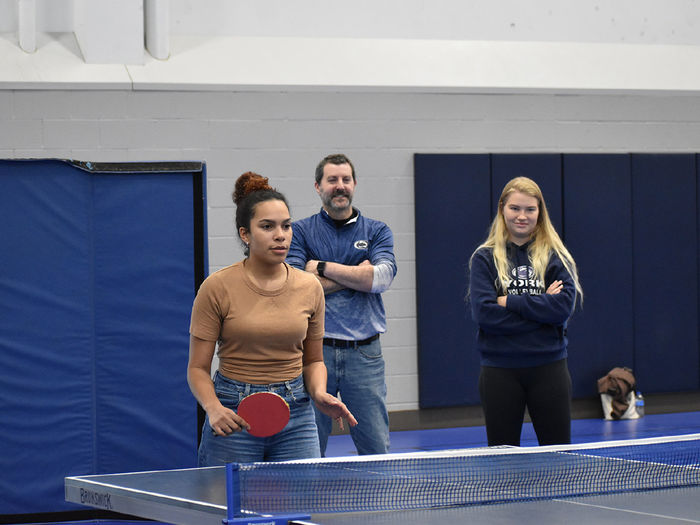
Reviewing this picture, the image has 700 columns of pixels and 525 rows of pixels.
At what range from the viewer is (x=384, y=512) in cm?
252

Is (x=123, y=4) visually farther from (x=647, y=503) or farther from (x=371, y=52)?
(x=647, y=503)

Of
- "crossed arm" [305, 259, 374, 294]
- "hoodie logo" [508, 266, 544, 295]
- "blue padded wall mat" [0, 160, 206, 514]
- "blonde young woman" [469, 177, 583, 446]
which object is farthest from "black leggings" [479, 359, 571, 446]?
"blue padded wall mat" [0, 160, 206, 514]

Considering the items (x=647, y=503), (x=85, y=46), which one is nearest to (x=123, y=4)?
(x=85, y=46)

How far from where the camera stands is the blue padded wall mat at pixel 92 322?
483cm

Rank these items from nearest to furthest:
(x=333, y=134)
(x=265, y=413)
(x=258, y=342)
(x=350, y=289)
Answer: (x=265, y=413)
(x=258, y=342)
(x=350, y=289)
(x=333, y=134)

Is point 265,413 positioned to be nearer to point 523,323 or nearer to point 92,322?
point 523,323

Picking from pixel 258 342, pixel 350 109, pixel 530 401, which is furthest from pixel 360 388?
pixel 350 109

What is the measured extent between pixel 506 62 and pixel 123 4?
10.4ft

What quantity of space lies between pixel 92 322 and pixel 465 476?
2.62m

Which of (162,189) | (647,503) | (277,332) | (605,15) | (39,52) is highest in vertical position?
(605,15)

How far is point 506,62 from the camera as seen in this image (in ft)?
26.8

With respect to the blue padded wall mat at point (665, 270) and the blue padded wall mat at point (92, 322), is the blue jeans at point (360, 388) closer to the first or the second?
the blue padded wall mat at point (92, 322)

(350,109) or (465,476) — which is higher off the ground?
(350,109)

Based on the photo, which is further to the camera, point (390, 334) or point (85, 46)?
point (390, 334)
